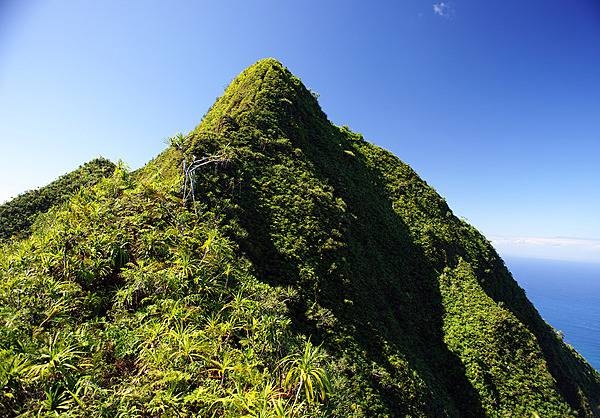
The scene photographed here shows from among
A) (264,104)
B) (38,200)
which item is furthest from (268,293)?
(38,200)

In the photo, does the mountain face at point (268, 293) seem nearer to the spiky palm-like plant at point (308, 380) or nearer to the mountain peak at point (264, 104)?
the spiky palm-like plant at point (308, 380)

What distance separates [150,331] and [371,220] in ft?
86.3

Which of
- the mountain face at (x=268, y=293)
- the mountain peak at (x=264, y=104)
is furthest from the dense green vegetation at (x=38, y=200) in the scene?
the mountain peak at (x=264, y=104)

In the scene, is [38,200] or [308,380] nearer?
[308,380]

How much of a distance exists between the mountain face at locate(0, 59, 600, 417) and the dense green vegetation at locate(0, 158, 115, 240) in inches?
511

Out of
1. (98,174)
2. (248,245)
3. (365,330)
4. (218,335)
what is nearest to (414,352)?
(365,330)

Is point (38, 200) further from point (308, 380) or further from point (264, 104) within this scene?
point (308, 380)

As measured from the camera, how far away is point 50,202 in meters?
33.7

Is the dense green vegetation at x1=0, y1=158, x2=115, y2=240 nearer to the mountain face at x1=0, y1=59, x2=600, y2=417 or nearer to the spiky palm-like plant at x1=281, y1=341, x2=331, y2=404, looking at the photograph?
the mountain face at x1=0, y1=59, x2=600, y2=417

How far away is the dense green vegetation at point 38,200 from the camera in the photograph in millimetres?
31766

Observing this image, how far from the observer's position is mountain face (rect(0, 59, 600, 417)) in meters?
7.21

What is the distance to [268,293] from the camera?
12508 mm

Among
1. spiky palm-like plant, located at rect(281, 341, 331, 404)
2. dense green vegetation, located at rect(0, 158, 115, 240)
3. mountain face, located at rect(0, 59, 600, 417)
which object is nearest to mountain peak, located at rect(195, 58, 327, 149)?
mountain face, located at rect(0, 59, 600, 417)

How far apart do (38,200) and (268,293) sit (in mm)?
33148
